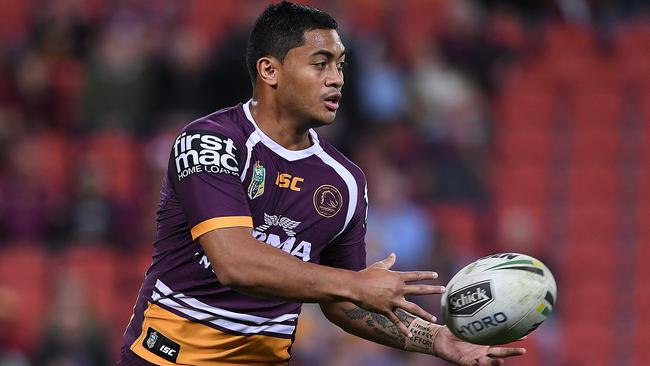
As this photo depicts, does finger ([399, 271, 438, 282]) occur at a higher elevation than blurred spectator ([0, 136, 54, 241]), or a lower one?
higher

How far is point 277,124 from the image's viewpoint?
5.11 meters

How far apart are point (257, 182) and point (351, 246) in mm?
646

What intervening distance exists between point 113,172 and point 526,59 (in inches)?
191

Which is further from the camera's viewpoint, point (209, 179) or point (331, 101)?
point (331, 101)

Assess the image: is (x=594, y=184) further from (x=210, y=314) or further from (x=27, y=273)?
(x=210, y=314)

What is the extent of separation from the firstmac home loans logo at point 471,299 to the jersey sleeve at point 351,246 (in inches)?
26.0

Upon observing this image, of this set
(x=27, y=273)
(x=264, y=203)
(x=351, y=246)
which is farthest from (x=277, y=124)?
(x=27, y=273)

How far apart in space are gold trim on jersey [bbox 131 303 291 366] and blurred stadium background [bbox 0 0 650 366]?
4222 mm

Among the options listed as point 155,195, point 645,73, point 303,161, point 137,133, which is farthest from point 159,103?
point 303,161

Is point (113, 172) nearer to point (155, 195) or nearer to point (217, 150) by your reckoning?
point (155, 195)

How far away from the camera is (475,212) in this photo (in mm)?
11594

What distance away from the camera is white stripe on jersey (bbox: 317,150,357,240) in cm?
523

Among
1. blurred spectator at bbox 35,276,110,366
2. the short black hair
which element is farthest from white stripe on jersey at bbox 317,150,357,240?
blurred spectator at bbox 35,276,110,366

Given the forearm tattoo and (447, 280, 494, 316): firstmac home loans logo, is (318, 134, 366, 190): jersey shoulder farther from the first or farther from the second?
(447, 280, 494, 316): firstmac home loans logo
